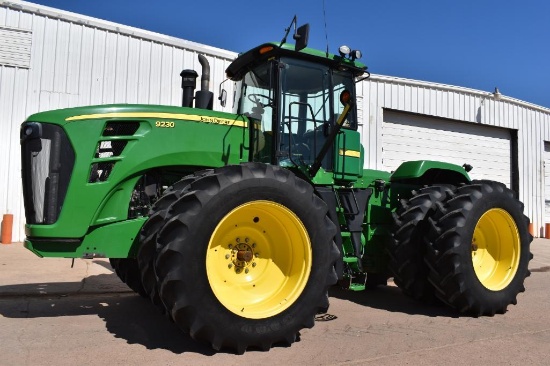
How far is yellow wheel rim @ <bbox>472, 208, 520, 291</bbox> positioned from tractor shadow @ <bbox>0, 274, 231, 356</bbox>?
11.8 ft

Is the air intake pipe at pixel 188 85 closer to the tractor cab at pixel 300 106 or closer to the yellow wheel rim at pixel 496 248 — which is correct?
the tractor cab at pixel 300 106

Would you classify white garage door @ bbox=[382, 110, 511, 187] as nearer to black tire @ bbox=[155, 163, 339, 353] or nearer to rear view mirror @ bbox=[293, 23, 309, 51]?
rear view mirror @ bbox=[293, 23, 309, 51]

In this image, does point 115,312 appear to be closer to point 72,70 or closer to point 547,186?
point 72,70

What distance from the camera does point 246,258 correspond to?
13.9 ft

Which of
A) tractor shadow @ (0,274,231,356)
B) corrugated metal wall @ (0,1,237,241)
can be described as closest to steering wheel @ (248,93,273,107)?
tractor shadow @ (0,274,231,356)

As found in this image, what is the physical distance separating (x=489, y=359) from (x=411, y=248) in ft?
5.59

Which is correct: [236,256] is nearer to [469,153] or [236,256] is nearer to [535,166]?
[469,153]

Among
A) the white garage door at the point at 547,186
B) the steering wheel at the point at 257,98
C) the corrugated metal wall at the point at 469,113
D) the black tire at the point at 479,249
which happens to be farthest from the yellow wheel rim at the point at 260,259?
the white garage door at the point at 547,186

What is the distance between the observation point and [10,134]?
35.6ft

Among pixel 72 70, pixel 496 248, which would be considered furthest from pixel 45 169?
pixel 72 70

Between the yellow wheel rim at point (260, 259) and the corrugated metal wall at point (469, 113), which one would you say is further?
the corrugated metal wall at point (469, 113)

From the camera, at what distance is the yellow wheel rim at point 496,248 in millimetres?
5793

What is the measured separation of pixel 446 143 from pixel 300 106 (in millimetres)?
11896

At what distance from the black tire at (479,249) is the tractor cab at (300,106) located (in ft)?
3.86
